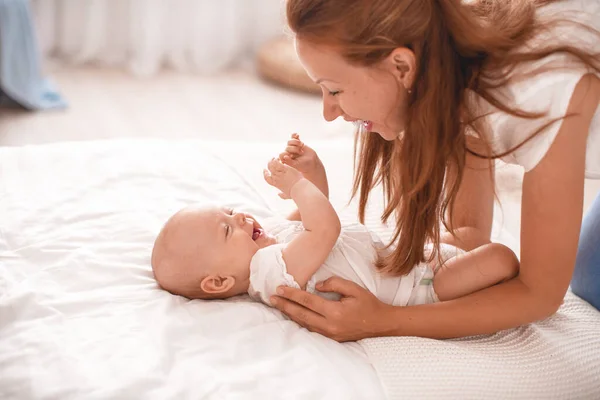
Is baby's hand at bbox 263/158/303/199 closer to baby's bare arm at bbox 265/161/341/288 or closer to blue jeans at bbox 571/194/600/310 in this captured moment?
Answer: baby's bare arm at bbox 265/161/341/288

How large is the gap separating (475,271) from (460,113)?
321 mm

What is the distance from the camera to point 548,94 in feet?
3.93

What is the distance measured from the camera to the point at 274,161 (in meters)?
1.42

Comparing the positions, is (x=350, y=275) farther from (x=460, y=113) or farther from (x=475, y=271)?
(x=460, y=113)

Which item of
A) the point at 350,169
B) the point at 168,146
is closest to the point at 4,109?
the point at 168,146

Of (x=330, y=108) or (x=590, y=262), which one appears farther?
(x=590, y=262)

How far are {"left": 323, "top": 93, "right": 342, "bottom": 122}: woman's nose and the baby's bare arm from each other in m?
0.15

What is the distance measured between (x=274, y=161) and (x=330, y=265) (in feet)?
0.77

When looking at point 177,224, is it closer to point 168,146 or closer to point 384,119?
point 384,119

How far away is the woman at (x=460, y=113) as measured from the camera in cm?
118

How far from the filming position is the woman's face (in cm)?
121

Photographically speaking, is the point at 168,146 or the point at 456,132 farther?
the point at 168,146

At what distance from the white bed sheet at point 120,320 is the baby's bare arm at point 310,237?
0.32 ft

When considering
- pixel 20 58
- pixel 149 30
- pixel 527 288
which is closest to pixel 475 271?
pixel 527 288
